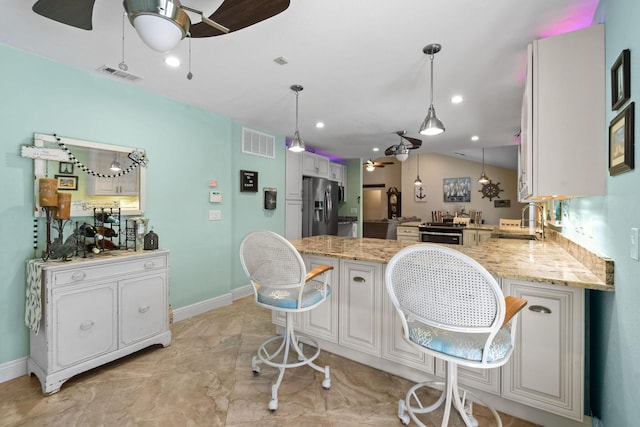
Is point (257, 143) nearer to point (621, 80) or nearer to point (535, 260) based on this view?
point (535, 260)

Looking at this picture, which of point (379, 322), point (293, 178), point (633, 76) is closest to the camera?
point (633, 76)

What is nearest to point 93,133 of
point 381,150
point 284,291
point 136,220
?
point 136,220

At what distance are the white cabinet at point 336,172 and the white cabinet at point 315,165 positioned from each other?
1.07 feet

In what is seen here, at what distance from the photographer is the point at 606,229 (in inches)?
61.4

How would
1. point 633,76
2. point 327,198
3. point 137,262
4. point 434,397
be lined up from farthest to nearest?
point 327,198, point 137,262, point 434,397, point 633,76

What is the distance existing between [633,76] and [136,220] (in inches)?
138

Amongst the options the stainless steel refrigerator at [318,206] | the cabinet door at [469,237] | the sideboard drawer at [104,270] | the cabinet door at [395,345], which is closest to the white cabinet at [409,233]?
the cabinet door at [469,237]

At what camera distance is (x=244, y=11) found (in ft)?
4.60

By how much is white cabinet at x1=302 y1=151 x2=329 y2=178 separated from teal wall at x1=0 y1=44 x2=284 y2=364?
681mm

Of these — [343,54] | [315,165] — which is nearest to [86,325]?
[343,54]

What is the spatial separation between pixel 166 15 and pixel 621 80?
194cm

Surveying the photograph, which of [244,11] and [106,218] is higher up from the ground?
[244,11]

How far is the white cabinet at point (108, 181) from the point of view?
2.62 metres

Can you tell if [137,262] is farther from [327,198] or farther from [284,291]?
[327,198]
